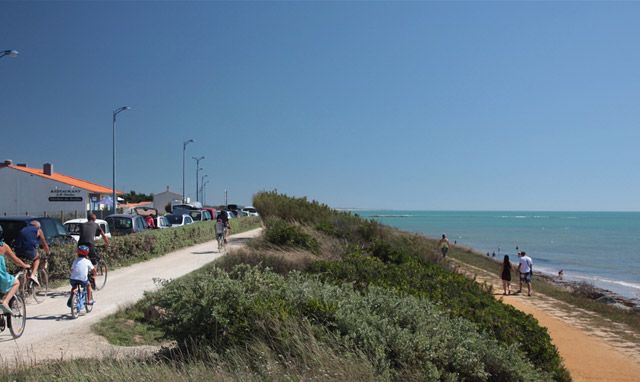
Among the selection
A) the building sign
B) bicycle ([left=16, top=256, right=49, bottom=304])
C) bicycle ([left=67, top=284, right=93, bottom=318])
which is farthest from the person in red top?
bicycle ([left=67, top=284, right=93, bottom=318])

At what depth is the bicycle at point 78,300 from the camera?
33.4 feet

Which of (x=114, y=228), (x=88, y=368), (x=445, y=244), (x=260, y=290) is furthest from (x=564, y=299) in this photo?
(x=88, y=368)

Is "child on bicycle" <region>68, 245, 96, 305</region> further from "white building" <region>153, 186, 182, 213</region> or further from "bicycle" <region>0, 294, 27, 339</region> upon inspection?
"white building" <region>153, 186, 182, 213</region>

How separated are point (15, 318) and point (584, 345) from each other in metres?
A: 13.6

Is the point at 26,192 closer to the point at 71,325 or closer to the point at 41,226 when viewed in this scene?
the point at 41,226

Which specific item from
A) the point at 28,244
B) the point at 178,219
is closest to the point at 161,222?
the point at 178,219

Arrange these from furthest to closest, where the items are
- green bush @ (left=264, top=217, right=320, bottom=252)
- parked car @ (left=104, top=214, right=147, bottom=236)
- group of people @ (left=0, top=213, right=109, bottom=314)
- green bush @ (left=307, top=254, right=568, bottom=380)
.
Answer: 1. parked car @ (left=104, top=214, right=147, bottom=236)
2. green bush @ (left=264, top=217, right=320, bottom=252)
3. group of people @ (left=0, top=213, right=109, bottom=314)
4. green bush @ (left=307, top=254, right=568, bottom=380)

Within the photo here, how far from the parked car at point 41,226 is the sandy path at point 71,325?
1.77m

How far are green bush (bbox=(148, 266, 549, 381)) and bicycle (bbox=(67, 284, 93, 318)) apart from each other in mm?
4377

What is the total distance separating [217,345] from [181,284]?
1197 millimetres

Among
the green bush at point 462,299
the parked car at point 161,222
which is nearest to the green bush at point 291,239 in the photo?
the green bush at point 462,299

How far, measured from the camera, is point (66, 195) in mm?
44844

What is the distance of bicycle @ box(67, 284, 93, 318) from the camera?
1020cm

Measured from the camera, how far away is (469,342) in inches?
227
